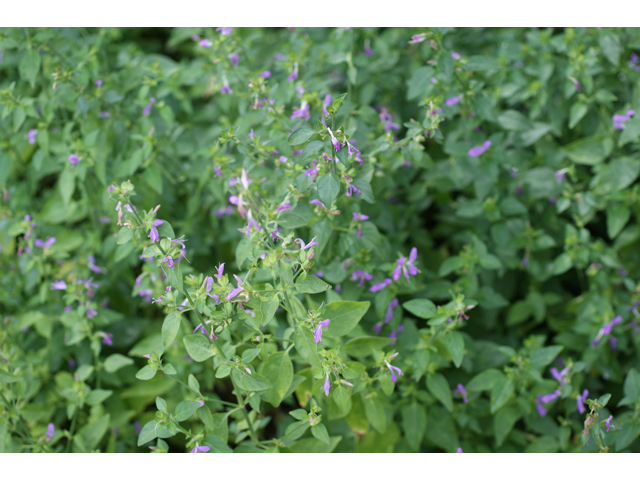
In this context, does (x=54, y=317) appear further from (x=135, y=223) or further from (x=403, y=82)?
Result: (x=403, y=82)

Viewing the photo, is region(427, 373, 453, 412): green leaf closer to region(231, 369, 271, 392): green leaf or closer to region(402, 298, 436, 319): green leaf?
region(402, 298, 436, 319): green leaf

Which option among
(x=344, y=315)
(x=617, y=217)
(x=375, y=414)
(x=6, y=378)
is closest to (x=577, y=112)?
(x=617, y=217)

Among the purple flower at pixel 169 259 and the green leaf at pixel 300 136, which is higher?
the green leaf at pixel 300 136

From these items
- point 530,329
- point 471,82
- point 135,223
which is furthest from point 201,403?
point 530,329

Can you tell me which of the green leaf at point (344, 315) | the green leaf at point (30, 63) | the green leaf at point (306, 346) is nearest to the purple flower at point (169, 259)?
the green leaf at point (306, 346)

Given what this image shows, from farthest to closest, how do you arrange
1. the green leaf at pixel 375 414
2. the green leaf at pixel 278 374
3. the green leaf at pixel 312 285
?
the green leaf at pixel 375 414 → the green leaf at pixel 278 374 → the green leaf at pixel 312 285

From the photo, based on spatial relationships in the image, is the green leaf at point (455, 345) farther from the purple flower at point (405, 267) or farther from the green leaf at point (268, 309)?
the green leaf at point (268, 309)

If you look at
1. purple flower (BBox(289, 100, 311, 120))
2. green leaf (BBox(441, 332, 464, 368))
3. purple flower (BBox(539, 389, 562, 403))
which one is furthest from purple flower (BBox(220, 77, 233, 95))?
purple flower (BBox(539, 389, 562, 403))
